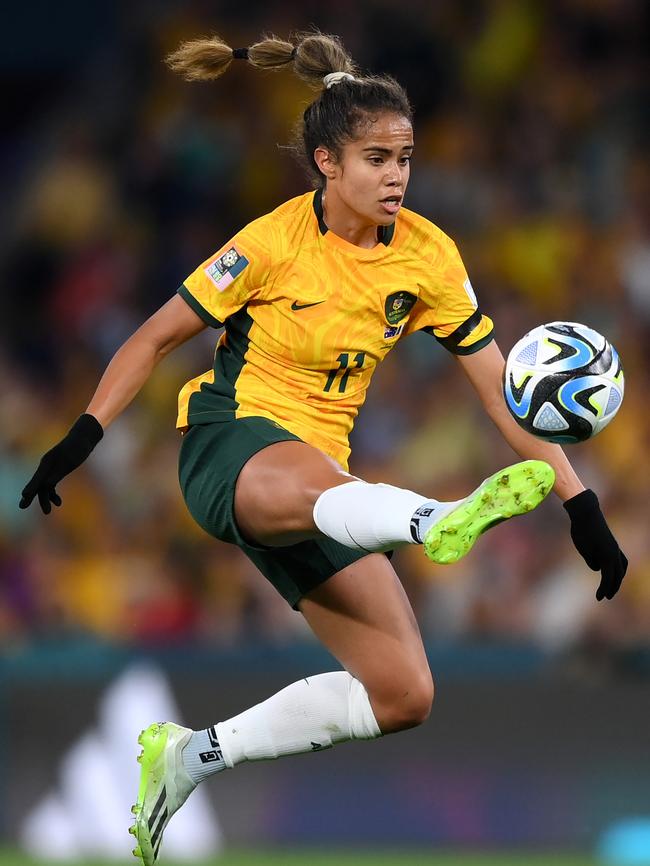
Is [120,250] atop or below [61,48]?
below

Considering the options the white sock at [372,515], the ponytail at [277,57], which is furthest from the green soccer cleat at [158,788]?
the ponytail at [277,57]

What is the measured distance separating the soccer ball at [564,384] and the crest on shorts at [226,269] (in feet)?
2.66

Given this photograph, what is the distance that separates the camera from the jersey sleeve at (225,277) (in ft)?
15.2

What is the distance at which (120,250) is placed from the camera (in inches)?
404

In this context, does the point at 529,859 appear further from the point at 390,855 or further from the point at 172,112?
the point at 172,112

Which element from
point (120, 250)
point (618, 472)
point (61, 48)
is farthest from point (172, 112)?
point (618, 472)

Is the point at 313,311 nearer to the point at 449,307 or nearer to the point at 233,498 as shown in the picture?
the point at 449,307

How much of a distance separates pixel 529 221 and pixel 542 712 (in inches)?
116

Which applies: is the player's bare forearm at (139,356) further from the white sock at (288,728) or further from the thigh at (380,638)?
the white sock at (288,728)

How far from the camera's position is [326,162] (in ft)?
15.5

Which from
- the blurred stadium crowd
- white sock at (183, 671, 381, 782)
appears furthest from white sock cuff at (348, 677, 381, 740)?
the blurred stadium crowd

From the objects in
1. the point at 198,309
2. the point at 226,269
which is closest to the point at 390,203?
the point at 226,269

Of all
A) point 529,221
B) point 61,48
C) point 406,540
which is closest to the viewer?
point 406,540

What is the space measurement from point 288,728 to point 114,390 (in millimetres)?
→ 1126
